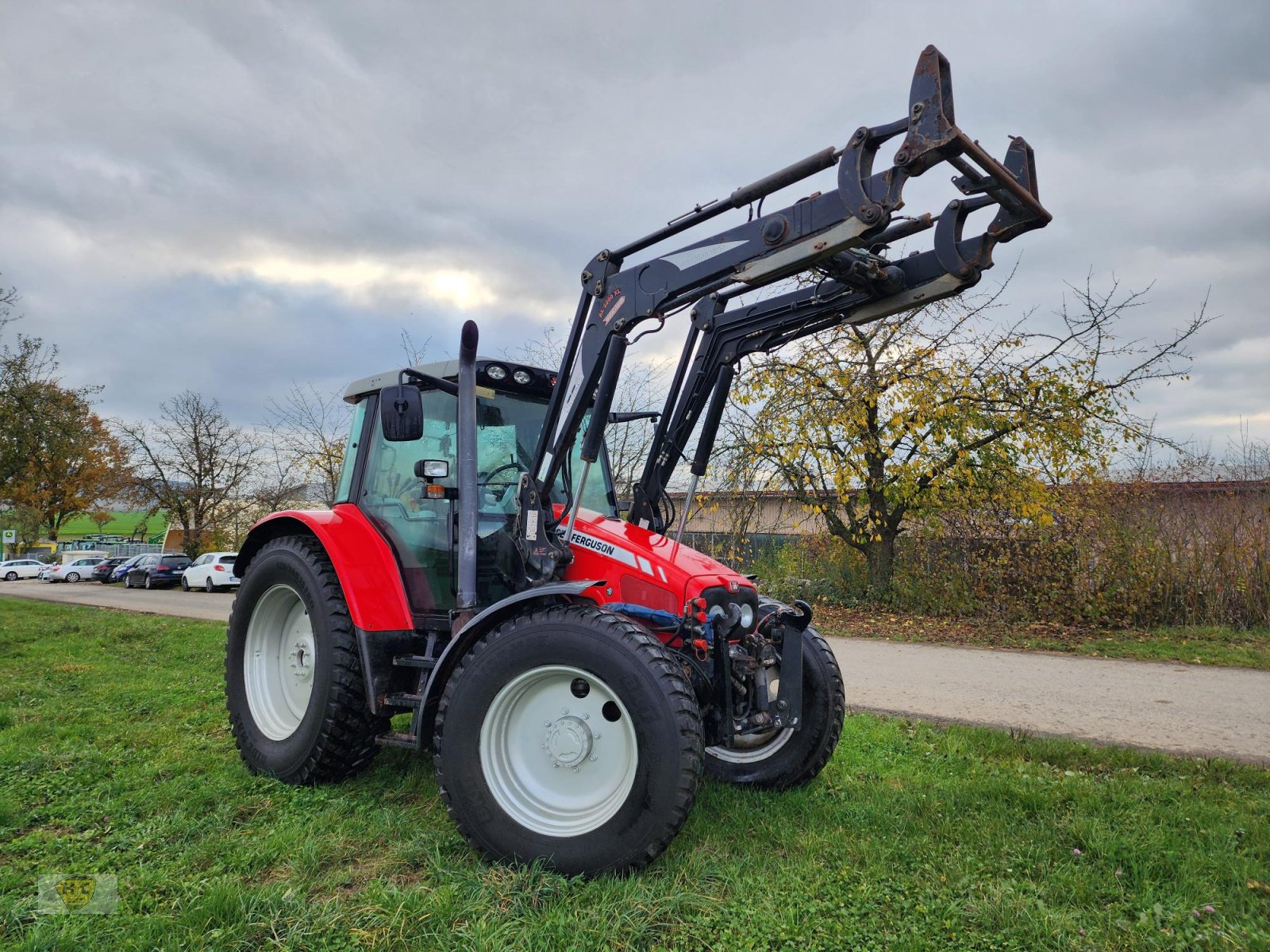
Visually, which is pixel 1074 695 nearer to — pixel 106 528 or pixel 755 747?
pixel 755 747

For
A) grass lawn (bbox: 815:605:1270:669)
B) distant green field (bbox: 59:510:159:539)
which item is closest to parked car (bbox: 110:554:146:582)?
grass lawn (bbox: 815:605:1270:669)

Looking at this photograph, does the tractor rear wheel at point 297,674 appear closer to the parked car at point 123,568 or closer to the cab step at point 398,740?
the cab step at point 398,740

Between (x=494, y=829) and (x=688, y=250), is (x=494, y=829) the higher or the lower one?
the lower one

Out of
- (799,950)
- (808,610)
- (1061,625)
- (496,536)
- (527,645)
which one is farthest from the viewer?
(1061,625)

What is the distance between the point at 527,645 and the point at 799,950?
1492mm

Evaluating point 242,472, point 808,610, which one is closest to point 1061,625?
point 808,610

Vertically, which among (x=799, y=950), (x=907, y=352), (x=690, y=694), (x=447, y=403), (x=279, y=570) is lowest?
(x=799, y=950)

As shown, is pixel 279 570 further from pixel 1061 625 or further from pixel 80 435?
pixel 80 435

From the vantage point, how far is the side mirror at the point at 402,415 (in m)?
3.92

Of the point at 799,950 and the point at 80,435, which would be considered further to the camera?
the point at 80,435

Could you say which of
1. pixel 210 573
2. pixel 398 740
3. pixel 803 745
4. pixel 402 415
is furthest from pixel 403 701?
pixel 210 573

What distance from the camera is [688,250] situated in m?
3.72

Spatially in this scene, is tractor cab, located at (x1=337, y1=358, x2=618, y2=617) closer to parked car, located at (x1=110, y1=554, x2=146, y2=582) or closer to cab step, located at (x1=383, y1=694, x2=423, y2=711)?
cab step, located at (x1=383, y1=694, x2=423, y2=711)

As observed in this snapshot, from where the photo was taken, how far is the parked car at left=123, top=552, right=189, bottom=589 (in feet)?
86.1
